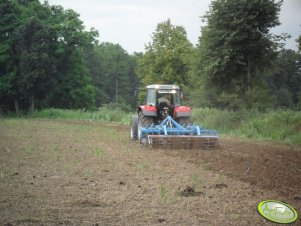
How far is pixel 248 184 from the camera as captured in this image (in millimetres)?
7906

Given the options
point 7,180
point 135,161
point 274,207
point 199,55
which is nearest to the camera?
point 274,207

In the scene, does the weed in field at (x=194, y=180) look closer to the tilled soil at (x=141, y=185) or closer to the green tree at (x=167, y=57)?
the tilled soil at (x=141, y=185)

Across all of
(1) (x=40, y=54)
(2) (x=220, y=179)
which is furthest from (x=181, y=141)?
(1) (x=40, y=54)

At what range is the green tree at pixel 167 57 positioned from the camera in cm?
4616

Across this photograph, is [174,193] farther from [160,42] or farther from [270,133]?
[160,42]

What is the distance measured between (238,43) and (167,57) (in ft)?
86.2

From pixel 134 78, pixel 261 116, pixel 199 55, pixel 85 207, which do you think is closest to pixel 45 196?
pixel 85 207

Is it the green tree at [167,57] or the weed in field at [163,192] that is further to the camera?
the green tree at [167,57]

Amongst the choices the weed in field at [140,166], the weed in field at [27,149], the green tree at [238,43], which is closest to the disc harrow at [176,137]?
the weed in field at [140,166]

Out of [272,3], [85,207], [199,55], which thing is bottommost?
[85,207]

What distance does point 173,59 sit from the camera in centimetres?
4653

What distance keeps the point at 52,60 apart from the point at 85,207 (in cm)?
3438

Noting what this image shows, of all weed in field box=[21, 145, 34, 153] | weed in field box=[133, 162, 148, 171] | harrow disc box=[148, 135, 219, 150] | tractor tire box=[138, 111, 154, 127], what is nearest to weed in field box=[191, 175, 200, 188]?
weed in field box=[133, 162, 148, 171]

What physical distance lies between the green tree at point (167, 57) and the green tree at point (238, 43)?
73.9ft
